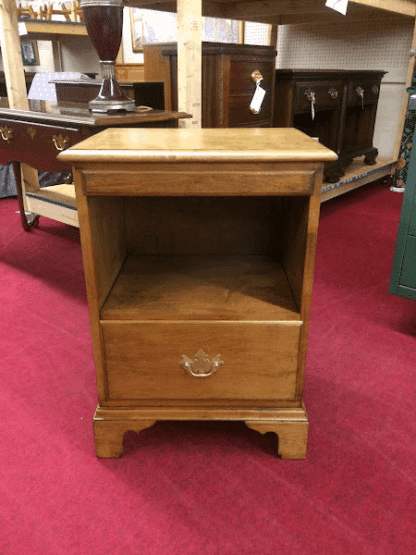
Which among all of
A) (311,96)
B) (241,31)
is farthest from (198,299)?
(241,31)

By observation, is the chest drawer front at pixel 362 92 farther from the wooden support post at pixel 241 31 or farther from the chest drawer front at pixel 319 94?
the wooden support post at pixel 241 31

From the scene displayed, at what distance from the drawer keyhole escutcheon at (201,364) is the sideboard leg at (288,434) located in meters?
0.17

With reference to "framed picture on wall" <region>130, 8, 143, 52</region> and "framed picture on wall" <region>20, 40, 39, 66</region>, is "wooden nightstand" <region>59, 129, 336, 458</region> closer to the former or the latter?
"framed picture on wall" <region>130, 8, 143, 52</region>

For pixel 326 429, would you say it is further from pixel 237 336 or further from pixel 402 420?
pixel 237 336

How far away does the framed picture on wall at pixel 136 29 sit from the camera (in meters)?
5.08

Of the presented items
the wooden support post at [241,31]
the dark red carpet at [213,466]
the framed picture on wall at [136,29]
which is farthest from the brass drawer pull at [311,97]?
the framed picture on wall at [136,29]

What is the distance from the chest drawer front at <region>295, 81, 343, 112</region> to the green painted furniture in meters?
1.37

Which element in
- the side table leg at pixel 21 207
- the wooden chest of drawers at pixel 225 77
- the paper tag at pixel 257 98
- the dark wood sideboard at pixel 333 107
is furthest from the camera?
the dark wood sideboard at pixel 333 107

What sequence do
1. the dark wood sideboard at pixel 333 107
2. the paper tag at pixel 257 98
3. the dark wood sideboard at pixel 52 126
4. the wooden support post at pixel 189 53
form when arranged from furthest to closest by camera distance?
1. the dark wood sideboard at pixel 333 107
2. the paper tag at pixel 257 98
3. the wooden support post at pixel 189 53
4. the dark wood sideboard at pixel 52 126

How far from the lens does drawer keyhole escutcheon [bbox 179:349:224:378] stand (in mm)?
1097

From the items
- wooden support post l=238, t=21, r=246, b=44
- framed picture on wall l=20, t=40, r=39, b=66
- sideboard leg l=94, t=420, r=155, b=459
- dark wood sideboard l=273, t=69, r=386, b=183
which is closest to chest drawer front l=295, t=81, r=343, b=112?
dark wood sideboard l=273, t=69, r=386, b=183

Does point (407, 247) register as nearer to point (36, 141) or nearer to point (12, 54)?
point (36, 141)

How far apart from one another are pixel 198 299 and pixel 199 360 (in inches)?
5.8

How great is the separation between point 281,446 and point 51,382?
749mm
